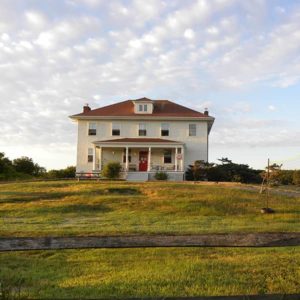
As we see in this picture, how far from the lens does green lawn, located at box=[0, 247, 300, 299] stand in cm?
659

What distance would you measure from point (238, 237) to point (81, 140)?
44.9 metres

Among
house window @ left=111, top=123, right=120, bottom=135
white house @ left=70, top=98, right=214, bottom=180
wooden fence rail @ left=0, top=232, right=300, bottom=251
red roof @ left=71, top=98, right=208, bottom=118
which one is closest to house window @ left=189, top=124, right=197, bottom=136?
white house @ left=70, top=98, right=214, bottom=180

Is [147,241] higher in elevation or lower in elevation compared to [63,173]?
lower

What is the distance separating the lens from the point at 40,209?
77.4ft

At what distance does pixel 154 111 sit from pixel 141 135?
9.82 ft

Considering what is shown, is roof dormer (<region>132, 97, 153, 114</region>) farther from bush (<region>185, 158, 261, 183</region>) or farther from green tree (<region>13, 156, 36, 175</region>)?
green tree (<region>13, 156, 36, 175</region>)

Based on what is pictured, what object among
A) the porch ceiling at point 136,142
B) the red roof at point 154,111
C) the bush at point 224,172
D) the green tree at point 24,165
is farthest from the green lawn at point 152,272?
the green tree at point 24,165

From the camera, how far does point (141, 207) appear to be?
79.0 feet

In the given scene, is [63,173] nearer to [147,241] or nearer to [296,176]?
[296,176]

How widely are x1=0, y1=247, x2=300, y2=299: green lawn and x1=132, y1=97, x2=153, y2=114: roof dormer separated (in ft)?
132

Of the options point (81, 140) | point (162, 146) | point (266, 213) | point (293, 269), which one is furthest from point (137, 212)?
point (81, 140)

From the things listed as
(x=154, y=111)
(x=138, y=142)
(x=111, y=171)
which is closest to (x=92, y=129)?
(x=138, y=142)

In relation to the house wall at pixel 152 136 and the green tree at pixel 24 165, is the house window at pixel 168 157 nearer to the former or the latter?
the house wall at pixel 152 136

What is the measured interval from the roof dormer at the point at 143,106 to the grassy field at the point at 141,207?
18.5m
